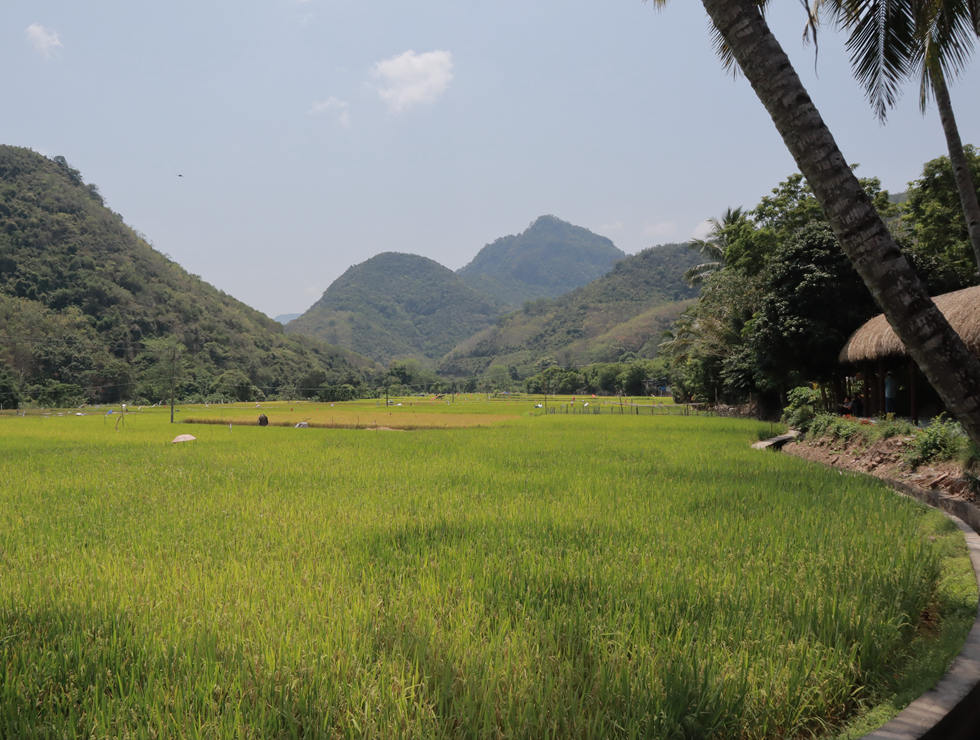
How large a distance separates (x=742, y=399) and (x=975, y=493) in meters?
24.2

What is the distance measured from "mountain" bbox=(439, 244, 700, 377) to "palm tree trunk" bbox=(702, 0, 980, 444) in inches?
3791

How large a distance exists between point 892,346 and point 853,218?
11682 millimetres

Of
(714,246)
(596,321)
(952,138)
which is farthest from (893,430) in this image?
(596,321)

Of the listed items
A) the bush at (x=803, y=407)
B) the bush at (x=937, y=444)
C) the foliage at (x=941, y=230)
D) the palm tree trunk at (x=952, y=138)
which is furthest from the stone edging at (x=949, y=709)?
the foliage at (x=941, y=230)

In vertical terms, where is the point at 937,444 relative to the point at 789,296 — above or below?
below

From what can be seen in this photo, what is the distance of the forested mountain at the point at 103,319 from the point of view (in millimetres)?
52500

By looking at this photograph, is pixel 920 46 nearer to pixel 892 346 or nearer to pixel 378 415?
pixel 892 346

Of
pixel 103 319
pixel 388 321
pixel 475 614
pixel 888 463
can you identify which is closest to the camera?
pixel 475 614

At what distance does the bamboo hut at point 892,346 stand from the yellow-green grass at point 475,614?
7.38 metres

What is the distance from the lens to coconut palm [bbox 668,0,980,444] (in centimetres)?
290

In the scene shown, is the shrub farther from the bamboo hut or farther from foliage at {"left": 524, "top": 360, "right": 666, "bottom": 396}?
foliage at {"left": 524, "top": 360, "right": 666, "bottom": 396}

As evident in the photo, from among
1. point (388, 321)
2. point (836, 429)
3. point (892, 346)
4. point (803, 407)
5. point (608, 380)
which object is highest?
point (388, 321)

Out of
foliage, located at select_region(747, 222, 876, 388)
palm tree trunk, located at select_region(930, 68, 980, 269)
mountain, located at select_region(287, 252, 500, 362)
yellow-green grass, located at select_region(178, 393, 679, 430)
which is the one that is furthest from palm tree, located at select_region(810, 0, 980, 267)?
mountain, located at select_region(287, 252, 500, 362)

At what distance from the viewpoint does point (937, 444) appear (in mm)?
7789
